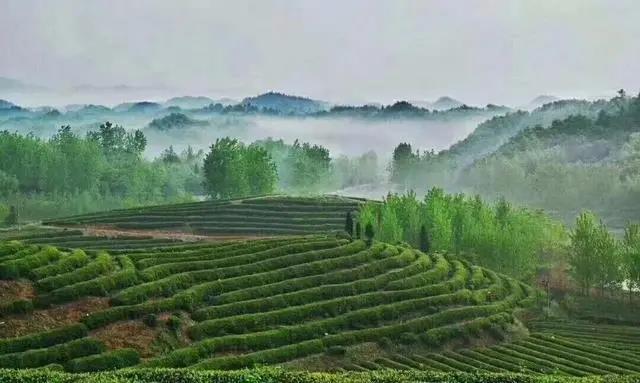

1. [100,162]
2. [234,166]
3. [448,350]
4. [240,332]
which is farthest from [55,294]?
[100,162]

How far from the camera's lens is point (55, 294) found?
54.5m

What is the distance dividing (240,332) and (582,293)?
52.6 meters

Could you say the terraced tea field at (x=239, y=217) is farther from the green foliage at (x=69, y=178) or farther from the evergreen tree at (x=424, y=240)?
the green foliage at (x=69, y=178)

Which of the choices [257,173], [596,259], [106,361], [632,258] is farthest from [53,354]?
[257,173]

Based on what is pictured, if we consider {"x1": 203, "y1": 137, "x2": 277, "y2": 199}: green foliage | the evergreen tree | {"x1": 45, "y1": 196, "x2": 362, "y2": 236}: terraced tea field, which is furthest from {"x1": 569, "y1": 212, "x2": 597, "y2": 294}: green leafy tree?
{"x1": 203, "y1": 137, "x2": 277, "y2": 199}: green foliage

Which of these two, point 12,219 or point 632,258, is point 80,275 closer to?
point 632,258

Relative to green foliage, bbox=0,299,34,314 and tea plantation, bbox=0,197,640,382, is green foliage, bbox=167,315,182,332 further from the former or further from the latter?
green foliage, bbox=0,299,34,314

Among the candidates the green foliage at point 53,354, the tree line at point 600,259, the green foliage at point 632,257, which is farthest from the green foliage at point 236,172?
the green foliage at point 53,354

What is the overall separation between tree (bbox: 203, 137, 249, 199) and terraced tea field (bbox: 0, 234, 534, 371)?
274 feet

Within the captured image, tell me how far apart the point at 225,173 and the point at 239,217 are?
134 ft

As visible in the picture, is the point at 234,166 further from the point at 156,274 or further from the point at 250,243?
the point at 156,274

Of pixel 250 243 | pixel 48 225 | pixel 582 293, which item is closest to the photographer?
pixel 250 243

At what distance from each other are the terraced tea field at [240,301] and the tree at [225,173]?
83.4 meters

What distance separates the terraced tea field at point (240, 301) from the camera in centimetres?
5166
